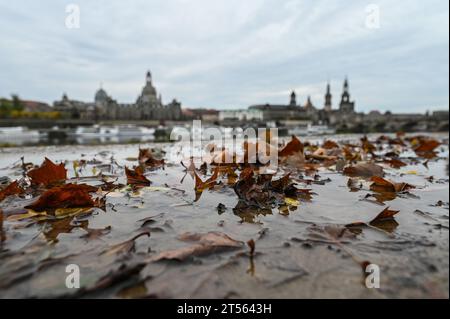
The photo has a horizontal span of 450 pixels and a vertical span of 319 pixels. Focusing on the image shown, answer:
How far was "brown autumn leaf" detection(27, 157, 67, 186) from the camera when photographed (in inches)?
93.4

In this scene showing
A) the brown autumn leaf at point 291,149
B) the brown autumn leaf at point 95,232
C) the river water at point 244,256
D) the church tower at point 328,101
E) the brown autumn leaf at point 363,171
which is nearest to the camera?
the river water at point 244,256

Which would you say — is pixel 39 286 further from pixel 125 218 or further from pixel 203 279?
pixel 125 218

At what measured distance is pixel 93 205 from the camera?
1.74m

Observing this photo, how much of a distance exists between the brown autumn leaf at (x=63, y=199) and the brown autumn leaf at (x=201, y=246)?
818 mm

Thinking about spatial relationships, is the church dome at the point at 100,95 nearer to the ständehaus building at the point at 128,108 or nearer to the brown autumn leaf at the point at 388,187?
the ständehaus building at the point at 128,108

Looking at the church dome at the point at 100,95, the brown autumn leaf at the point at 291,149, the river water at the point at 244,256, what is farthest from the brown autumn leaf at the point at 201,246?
the church dome at the point at 100,95

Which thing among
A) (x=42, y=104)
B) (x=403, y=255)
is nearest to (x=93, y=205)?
(x=403, y=255)

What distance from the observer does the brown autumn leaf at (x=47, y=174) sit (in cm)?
237

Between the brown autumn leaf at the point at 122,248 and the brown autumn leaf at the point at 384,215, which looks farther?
the brown autumn leaf at the point at 384,215

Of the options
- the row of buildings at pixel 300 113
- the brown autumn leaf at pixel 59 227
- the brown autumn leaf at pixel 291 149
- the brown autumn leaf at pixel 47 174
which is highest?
the row of buildings at pixel 300 113

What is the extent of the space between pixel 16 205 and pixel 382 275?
2061mm

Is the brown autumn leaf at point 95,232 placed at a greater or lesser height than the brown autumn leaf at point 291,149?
lesser

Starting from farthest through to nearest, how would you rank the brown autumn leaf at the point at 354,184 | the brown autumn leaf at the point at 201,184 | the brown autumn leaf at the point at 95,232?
the brown autumn leaf at the point at 354,184 → the brown autumn leaf at the point at 201,184 → the brown autumn leaf at the point at 95,232
